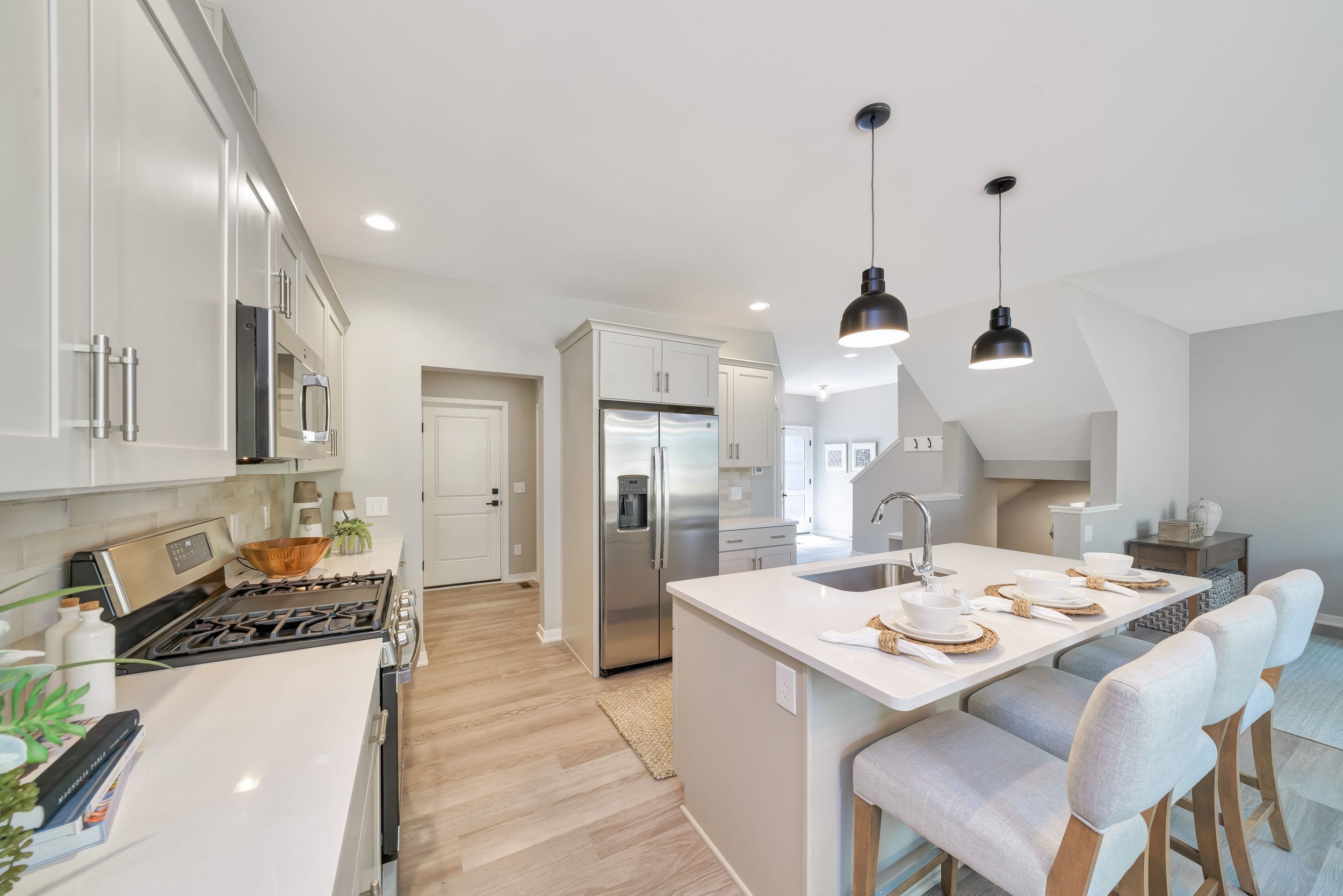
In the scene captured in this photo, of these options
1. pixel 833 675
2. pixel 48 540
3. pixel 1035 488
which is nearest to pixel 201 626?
pixel 48 540

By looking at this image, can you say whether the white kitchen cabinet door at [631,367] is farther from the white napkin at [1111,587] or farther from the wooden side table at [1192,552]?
the wooden side table at [1192,552]

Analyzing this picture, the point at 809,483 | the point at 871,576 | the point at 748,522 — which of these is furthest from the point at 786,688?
the point at 809,483

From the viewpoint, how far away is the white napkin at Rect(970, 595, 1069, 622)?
1.56 meters

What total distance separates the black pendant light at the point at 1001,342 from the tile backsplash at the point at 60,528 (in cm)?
285

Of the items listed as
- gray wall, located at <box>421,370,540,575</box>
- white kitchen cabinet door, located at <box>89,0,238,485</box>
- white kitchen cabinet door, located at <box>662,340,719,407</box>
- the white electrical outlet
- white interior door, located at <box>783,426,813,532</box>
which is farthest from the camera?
white interior door, located at <box>783,426,813,532</box>

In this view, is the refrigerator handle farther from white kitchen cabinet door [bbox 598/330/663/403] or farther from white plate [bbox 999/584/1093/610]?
white plate [bbox 999/584/1093/610]

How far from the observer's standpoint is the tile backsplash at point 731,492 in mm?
4535

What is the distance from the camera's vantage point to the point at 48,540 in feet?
3.53

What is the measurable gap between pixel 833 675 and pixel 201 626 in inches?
68.6

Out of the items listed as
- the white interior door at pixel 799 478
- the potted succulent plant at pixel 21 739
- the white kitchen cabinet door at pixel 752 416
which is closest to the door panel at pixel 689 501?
the white kitchen cabinet door at pixel 752 416

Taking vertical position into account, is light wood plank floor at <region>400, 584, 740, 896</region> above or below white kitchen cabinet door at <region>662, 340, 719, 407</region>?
below

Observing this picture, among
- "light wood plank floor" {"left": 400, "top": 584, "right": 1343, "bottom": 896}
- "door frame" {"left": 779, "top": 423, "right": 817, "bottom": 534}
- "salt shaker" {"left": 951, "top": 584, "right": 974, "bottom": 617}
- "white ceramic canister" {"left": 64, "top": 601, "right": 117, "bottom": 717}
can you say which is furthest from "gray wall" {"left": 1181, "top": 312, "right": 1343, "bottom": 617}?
"white ceramic canister" {"left": 64, "top": 601, "right": 117, "bottom": 717}

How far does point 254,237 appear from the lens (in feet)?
4.58

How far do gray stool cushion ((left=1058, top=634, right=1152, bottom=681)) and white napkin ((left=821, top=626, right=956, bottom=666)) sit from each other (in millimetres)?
945
